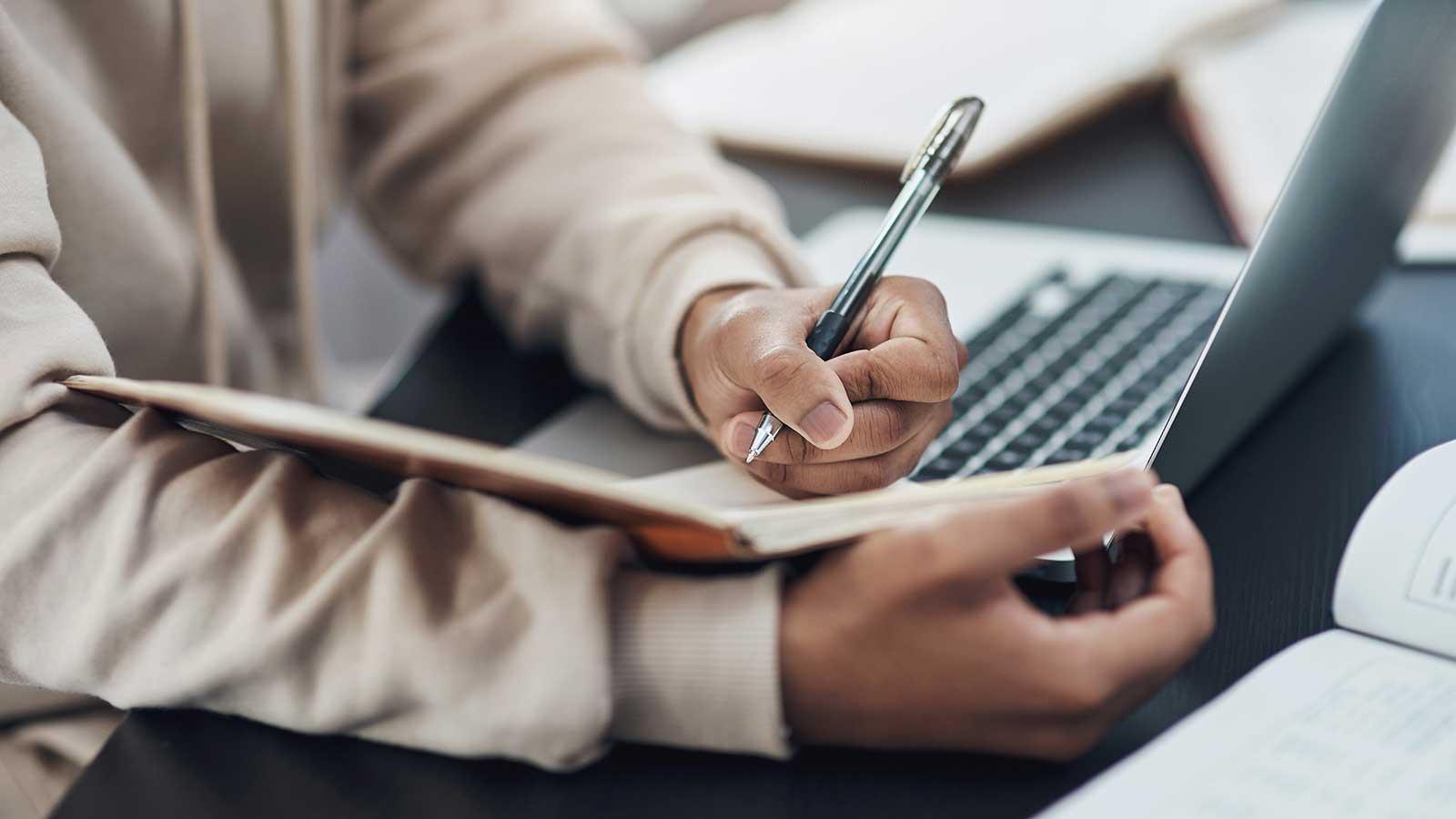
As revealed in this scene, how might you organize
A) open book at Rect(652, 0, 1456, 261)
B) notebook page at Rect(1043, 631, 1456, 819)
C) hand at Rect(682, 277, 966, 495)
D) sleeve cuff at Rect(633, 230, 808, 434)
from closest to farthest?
notebook page at Rect(1043, 631, 1456, 819)
hand at Rect(682, 277, 966, 495)
sleeve cuff at Rect(633, 230, 808, 434)
open book at Rect(652, 0, 1456, 261)

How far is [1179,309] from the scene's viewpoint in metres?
0.63

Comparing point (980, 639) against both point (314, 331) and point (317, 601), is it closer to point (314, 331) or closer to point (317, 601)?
point (317, 601)

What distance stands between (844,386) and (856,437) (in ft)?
0.06

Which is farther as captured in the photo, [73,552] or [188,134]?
[188,134]

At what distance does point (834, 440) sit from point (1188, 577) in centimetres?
12

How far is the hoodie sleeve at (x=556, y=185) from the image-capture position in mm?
565

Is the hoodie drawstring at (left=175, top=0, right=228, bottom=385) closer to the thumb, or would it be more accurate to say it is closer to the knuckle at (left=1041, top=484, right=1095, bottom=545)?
the thumb

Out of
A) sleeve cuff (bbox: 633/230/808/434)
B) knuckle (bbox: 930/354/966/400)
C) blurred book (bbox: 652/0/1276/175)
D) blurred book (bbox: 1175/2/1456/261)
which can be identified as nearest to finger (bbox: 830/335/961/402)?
knuckle (bbox: 930/354/966/400)

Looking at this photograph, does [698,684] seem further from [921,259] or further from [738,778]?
[921,259]

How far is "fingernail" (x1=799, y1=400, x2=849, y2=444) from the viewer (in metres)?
0.39

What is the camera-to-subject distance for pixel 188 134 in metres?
0.58

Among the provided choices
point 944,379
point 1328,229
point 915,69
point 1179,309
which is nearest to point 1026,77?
point 915,69

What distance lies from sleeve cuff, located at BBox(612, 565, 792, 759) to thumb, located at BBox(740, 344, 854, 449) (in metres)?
0.07

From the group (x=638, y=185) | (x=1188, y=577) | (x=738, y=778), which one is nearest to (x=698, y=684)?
(x=738, y=778)
